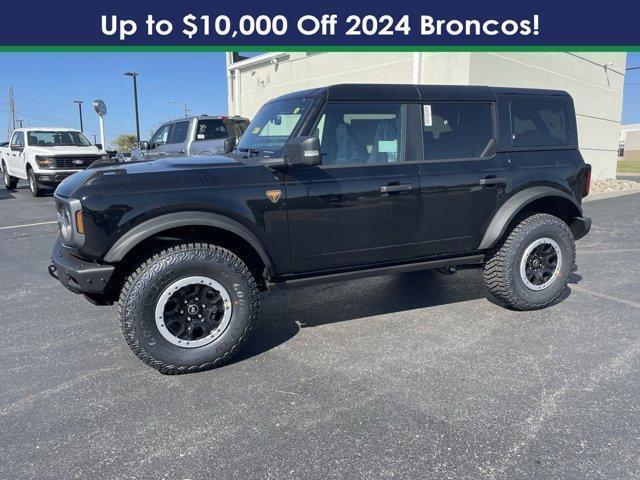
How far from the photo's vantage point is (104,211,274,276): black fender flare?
3.20m

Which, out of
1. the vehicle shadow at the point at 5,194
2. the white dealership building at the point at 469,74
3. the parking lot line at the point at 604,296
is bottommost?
the parking lot line at the point at 604,296

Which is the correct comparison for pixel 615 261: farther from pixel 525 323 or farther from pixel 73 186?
pixel 73 186

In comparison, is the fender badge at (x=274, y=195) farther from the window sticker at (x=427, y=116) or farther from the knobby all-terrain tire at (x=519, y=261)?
the knobby all-terrain tire at (x=519, y=261)

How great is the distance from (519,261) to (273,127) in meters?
2.45

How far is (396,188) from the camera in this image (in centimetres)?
387

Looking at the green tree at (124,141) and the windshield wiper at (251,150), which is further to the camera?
the green tree at (124,141)

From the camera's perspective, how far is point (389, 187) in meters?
3.85

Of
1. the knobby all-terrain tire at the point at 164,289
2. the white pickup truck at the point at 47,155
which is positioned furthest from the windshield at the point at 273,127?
the white pickup truck at the point at 47,155

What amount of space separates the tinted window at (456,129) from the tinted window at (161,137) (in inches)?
388

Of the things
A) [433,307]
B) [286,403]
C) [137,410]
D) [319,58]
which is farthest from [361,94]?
[319,58]

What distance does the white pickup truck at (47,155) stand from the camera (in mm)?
13562

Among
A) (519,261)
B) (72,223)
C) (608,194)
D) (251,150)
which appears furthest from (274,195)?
(608,194)

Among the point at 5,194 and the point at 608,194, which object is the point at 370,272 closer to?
the point at 608,194

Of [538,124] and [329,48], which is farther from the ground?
[329,48]
